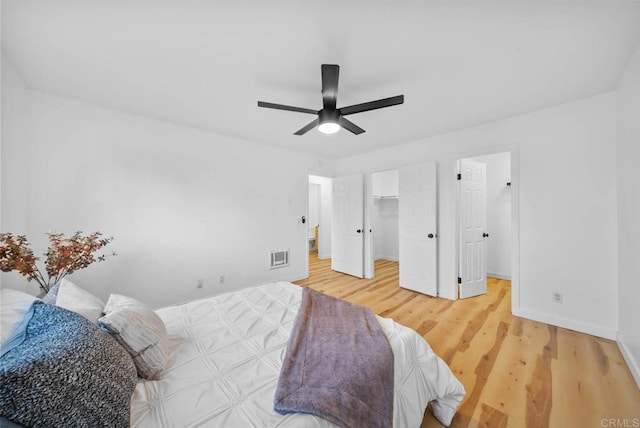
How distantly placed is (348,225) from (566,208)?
3.02 metres

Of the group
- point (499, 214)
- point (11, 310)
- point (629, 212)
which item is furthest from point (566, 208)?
point (11, 310)

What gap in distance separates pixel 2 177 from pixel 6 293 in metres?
1.21

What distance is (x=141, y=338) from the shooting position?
108 centimetres

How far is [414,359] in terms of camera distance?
137cm

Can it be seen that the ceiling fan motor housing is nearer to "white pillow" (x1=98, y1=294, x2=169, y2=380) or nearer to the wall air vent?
"white pillow" (x1=98, y1=294, x2=169, y2=380)

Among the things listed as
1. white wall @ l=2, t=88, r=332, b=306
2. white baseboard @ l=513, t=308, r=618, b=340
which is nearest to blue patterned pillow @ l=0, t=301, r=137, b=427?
white wall @ l=2, t=88, r=332, b=306

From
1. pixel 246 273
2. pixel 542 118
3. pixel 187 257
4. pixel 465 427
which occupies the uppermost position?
pixel 542 118

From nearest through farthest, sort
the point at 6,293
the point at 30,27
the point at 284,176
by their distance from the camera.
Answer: the point at 6,293 < the point at 30,27 < the point at 284,176

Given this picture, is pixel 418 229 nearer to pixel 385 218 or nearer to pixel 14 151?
pixel 385 218

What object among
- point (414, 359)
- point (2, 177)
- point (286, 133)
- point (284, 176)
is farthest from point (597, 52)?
point (2, 177)

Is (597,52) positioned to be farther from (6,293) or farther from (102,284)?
(102,284)

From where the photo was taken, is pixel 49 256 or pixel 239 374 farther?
pixel 49 256

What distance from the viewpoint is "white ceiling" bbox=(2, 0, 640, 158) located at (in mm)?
1361

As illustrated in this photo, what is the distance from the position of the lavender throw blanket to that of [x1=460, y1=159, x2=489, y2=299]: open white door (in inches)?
100.0
